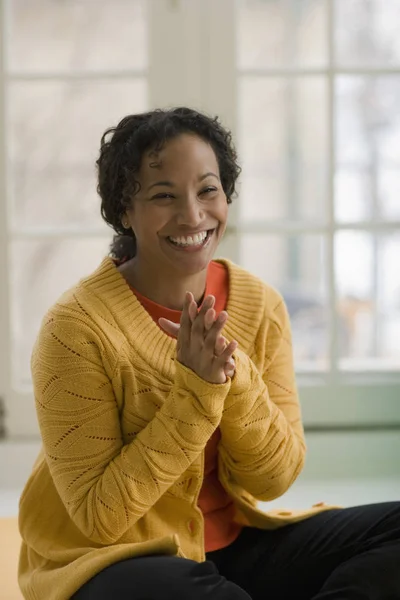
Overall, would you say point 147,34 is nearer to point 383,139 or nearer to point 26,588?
point 26,588

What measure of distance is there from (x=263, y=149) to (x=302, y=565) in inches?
193

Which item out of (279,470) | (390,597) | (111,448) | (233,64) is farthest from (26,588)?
(233,64)

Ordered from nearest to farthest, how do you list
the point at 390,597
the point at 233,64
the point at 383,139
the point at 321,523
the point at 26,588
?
the point at 390,597, the point at 26,588, the point at 321,523, the point at 233,64, the point at 383,139

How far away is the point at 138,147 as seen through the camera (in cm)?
183

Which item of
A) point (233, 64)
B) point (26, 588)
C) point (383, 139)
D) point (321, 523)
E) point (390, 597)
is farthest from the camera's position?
point (383, 139)

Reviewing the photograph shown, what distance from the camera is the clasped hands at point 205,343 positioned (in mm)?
1628

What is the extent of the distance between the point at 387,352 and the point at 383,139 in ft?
4.01

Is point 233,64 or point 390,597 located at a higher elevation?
point 233,64

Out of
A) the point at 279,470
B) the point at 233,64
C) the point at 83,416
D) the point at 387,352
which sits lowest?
the point at 387,352

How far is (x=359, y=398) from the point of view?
3.14m

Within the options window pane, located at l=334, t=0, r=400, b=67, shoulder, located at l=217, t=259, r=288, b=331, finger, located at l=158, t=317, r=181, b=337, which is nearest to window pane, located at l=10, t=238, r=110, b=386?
window pane, located at l=334, t=0, r=400, b=67

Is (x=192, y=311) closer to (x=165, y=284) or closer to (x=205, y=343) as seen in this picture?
(x=205, y=343)

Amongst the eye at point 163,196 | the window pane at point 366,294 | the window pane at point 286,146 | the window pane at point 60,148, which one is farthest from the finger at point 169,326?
the window pane at point 286,146

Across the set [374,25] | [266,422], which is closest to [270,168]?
[374,25]
